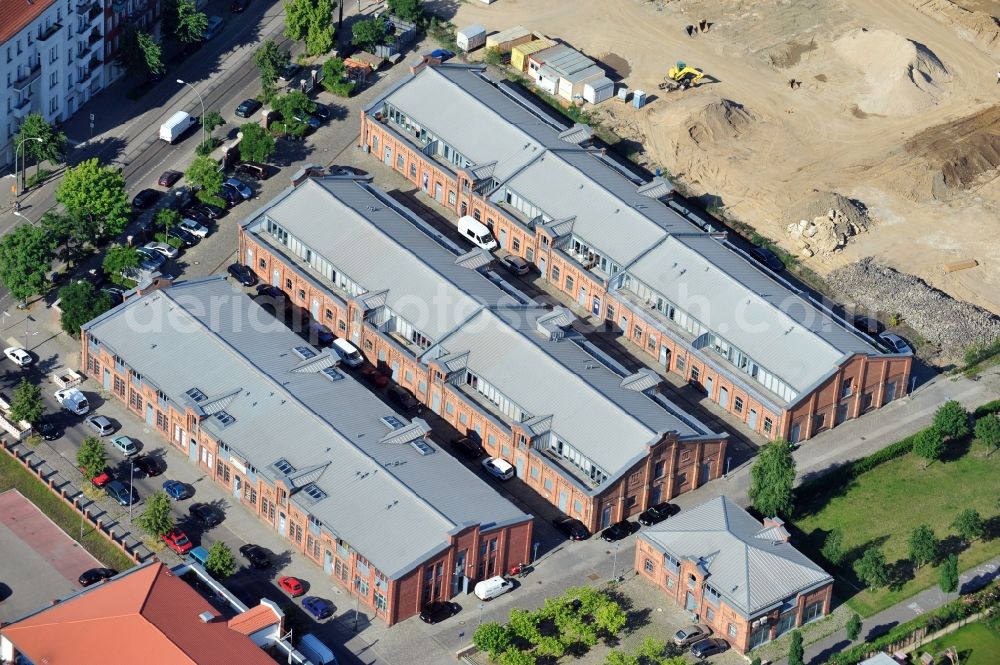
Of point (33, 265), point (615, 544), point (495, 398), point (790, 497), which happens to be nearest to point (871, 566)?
point (790, 497)

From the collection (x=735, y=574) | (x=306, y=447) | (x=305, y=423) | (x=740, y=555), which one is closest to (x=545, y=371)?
(x=305, y=423)

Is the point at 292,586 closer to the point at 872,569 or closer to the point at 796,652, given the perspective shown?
the point at 796,652

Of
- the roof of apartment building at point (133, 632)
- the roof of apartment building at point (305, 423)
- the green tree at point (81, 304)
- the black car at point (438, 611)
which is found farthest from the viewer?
the green tree at point (81, 304)

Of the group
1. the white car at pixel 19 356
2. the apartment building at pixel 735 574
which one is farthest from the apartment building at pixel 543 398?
the white car at pixel 19 356

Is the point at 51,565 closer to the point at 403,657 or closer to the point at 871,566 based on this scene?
the point at 403,657

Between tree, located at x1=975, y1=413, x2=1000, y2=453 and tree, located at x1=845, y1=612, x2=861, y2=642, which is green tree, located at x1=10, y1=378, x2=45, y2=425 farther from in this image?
tree, located at x1=975, y1=413, x2=1000, y2=453

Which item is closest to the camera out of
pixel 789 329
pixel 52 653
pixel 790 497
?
pixel 52 653

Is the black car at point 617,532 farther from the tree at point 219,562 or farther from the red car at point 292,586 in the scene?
the tree at point 219,562

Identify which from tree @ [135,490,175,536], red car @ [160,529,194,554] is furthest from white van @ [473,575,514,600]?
tree @ [135,490,175,536]
